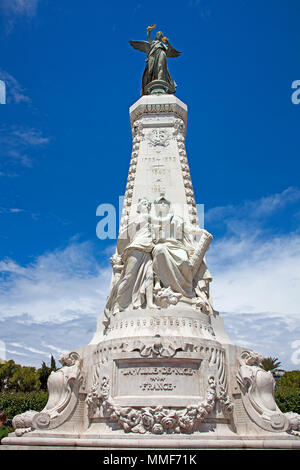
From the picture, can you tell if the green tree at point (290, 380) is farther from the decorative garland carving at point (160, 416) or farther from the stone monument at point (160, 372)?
the decorative garland carving at point (160, 416)

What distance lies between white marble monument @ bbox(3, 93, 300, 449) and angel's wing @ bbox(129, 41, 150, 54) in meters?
8.77

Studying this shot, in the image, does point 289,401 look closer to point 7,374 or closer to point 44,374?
point 44,374

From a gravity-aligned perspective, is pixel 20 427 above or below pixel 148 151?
below

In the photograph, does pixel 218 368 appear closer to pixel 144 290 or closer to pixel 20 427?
pixel 144 290

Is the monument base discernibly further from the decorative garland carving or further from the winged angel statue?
the winged angel statue

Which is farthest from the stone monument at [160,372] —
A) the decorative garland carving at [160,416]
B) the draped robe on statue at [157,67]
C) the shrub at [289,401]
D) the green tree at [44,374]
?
the green tree at [44,374]

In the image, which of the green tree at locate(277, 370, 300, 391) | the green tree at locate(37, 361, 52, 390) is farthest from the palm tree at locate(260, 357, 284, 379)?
the green tree at locate(37, 361, 52, 390)

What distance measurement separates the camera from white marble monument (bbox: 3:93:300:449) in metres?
8.12

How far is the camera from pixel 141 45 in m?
17.1

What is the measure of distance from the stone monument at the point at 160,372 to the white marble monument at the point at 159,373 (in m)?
0.02

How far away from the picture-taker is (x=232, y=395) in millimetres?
9344

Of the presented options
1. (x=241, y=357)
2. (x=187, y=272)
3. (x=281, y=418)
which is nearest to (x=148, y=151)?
(x=187, y=272)

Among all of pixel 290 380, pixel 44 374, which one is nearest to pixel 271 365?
pixel 290 380
